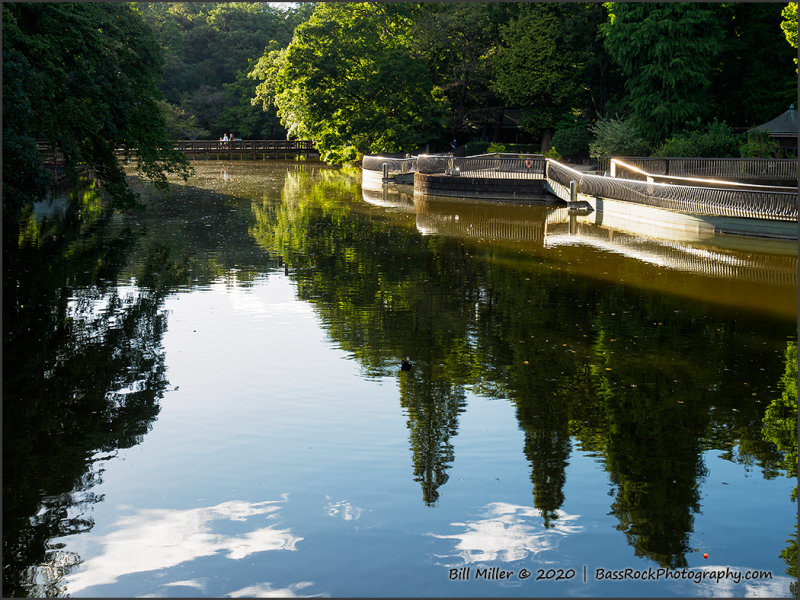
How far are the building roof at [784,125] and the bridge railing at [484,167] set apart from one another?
10.7m

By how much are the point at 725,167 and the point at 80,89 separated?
2376cm

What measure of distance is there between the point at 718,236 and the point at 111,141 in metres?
18.8

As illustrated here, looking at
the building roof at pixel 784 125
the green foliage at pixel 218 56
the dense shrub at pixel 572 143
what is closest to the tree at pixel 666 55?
the building roof at pixel 784 125

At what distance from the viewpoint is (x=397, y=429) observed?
10836mm

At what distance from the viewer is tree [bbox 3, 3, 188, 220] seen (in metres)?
17.1

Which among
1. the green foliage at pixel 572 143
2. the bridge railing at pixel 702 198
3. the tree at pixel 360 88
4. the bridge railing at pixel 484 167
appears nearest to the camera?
the bridge railing at pixel 702 198

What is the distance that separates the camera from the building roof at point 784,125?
4250cm

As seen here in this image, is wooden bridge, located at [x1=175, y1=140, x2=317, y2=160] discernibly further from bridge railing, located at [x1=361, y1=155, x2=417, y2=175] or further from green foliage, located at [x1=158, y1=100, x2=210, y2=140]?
bridge railing, located at [x1=361, y1=155, x2=417, y2=175]

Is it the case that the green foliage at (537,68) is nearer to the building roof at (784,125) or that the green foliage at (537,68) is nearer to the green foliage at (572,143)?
the green foliage at (572,143)

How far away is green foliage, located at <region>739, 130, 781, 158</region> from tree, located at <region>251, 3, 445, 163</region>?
25795 mm

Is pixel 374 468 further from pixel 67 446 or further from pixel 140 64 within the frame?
pixel 140 64

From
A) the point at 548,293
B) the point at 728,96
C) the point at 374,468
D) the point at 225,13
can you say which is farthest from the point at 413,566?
the point at 225,13

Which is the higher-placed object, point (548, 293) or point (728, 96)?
point (728, 96)

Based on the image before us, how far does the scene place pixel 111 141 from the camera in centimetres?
2608
